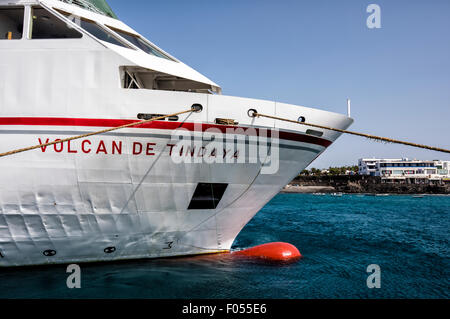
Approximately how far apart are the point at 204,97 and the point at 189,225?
119 inches

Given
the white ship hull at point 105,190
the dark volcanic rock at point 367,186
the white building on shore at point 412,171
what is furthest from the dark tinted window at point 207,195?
the white building on shore at point 412,171

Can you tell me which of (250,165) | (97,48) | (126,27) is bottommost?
(250,165)

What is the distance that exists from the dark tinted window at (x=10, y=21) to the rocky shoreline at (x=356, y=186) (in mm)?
82478

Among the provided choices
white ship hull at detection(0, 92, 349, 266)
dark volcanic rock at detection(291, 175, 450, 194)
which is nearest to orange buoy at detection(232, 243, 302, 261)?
white ship hull at detection(0, 92, 349, 266)

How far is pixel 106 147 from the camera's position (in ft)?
18.6

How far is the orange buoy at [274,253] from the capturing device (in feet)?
26.9

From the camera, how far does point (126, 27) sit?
7.72m

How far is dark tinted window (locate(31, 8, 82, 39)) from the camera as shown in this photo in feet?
20.8

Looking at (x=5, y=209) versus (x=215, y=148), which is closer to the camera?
(x=5, y=209)

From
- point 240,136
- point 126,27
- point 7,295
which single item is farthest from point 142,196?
point 126,27

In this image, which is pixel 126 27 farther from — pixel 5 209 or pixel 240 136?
pixel 5 209
